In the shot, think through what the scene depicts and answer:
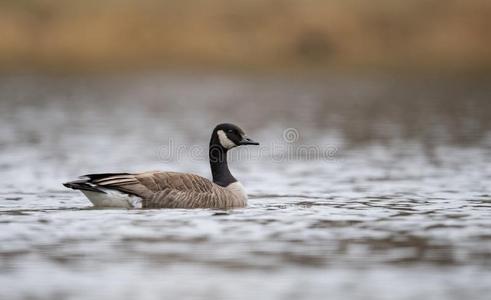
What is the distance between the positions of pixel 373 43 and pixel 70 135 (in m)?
34.6

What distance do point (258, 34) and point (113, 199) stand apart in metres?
47.9

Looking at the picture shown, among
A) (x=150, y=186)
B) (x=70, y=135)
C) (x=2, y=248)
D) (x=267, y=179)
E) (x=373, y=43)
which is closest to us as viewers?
(x=2, y=248)

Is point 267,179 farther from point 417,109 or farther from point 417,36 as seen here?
point 417,36

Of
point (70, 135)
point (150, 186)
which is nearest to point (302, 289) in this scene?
point (150, 186)

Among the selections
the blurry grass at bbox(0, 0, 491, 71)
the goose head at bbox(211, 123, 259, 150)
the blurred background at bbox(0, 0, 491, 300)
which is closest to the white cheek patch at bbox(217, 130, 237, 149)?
the goose head at bbox(211, 123, 259, 150)

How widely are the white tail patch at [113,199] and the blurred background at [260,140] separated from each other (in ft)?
0.65

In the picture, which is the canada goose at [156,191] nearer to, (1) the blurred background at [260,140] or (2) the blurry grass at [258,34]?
(1) the blurred background at [260,140]

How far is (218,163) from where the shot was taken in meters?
17.1

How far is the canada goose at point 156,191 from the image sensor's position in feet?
50.3

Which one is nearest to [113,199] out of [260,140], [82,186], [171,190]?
[82,186]

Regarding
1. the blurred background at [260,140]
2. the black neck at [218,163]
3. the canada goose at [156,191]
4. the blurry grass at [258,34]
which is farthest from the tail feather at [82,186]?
the blurry grass at [258,34]

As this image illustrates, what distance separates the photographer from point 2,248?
41.0 feet

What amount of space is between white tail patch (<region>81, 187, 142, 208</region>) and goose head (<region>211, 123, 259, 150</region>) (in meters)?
2.01

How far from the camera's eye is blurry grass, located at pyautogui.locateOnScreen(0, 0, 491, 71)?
203ft
